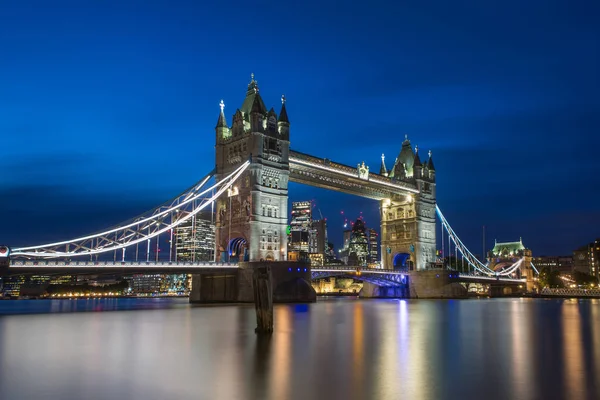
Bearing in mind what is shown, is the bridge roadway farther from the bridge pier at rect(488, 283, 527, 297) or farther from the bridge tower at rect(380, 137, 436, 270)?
the bridge pier at rect(488, 283, 527, 297)

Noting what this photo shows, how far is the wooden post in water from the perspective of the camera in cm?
2559

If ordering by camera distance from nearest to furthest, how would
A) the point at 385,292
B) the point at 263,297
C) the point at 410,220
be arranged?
the point at 263,297 → the point at 410,220 → the point at 385,292

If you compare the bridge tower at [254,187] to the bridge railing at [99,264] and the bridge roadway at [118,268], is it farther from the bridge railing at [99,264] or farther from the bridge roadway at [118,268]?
the bridge railing at [99,264]

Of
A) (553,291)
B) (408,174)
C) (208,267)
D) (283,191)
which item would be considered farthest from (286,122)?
(553,291)

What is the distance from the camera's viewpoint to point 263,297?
1022 inches

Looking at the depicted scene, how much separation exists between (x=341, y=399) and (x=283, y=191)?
4978 cm

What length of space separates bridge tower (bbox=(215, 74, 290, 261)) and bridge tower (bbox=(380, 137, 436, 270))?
30083 millimetres

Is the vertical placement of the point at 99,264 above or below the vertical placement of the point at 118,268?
above

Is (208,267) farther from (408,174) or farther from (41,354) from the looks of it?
(408,174)

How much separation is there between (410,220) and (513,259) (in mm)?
47942

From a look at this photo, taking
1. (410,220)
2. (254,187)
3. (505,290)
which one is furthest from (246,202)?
(505,290)

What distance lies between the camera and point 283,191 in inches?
2446

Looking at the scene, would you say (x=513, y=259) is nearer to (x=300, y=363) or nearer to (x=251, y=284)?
(x=251, y=284)

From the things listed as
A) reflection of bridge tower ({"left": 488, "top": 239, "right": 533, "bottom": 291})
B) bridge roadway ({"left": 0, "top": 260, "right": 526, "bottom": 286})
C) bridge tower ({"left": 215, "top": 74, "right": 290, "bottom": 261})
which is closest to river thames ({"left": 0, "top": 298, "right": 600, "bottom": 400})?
bridge roadway ({"left": 0, "top": 260, "right": 526, "bottom": 286})
